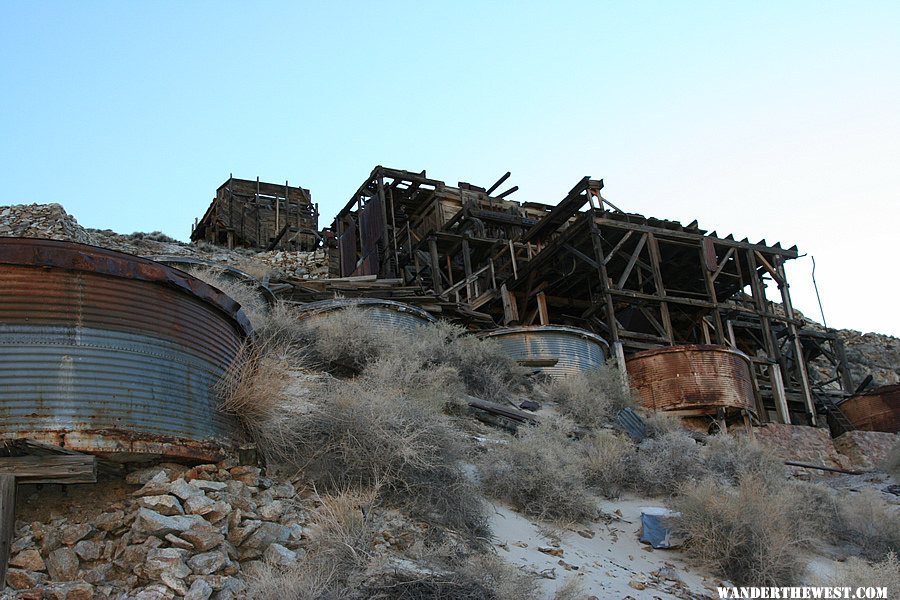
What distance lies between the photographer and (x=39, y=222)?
20828 millimetres

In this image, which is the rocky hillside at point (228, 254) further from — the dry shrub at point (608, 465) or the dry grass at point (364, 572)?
the dry grass at point (364, 572)

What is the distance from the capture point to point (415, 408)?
8.27m

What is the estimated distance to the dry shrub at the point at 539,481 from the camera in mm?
8516

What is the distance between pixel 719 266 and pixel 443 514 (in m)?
16.5

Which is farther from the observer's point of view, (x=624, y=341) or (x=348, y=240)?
(x=348, y=240)

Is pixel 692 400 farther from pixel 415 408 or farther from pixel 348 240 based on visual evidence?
pixel 348 240

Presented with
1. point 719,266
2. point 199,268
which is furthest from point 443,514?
point 719,266

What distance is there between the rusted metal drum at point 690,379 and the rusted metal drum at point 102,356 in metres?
11.3

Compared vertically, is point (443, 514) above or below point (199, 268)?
below

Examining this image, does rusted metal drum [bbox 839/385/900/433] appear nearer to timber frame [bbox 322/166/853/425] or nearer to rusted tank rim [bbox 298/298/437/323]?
timber frame [bbox 322/166/853/425]

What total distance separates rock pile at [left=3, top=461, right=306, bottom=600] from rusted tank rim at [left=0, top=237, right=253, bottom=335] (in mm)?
1473

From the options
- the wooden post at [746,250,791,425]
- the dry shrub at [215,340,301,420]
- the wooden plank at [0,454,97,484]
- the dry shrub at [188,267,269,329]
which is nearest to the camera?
the wooden plank at [0,454,97,484]

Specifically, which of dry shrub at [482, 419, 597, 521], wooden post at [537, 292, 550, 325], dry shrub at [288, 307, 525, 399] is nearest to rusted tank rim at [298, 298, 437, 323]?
dry shrub at [288, 307, 525, 399]

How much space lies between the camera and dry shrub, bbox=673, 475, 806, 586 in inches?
303
